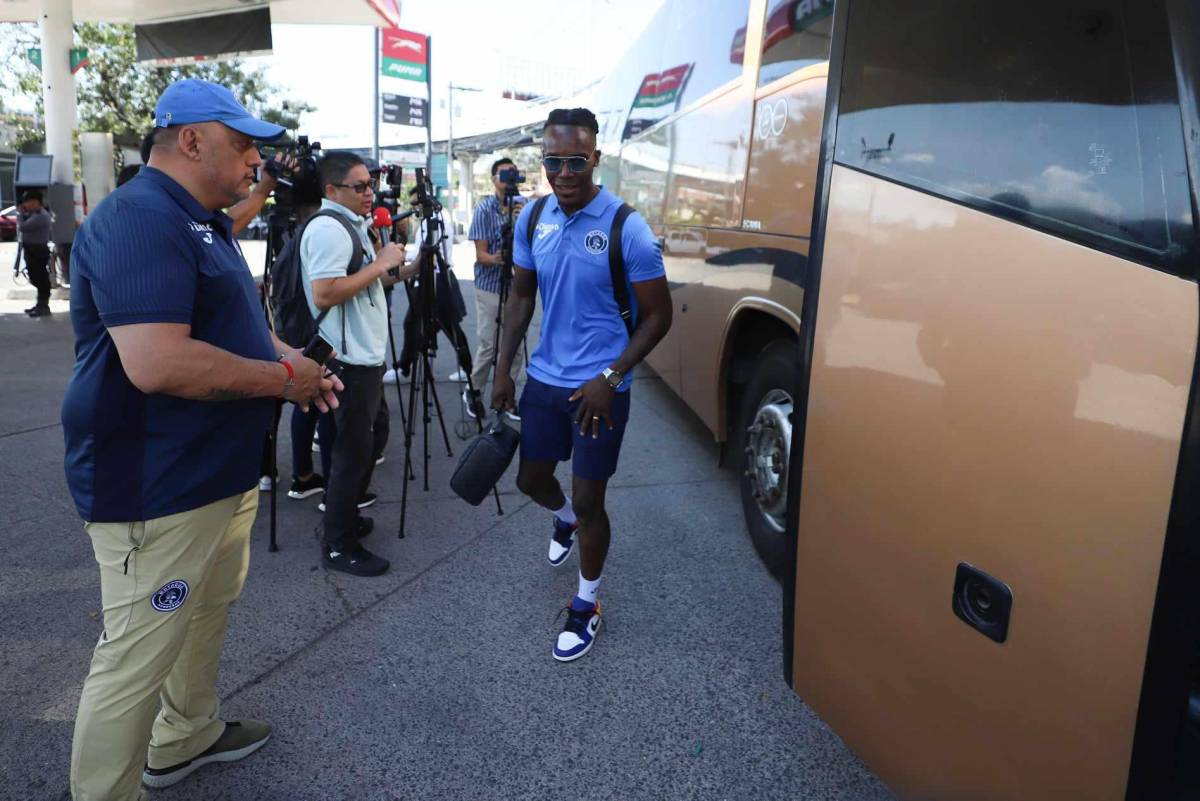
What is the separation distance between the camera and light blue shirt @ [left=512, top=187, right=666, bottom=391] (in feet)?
9.73

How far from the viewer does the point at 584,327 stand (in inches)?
120

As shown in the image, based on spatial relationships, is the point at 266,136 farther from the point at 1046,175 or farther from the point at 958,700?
the point at 958,700

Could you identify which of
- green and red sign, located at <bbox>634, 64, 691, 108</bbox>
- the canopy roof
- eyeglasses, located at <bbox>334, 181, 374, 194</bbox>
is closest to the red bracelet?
eyeglasses, located at <bbox>334, 181, 374, 194</bbox>

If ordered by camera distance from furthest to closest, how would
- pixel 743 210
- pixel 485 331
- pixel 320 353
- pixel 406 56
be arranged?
pixel 406 56 → pixel 485 331 → pixel 743 210 → pixel 320 353

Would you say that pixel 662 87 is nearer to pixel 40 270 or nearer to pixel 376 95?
pixel 40 270

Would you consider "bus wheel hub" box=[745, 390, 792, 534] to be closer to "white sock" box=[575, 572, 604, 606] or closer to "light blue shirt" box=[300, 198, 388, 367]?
"white sock" box=[575, 572, 604, 606]

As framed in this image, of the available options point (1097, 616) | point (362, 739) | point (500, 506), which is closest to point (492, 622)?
point (362, 739)

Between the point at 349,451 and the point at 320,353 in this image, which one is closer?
the point at 320,353

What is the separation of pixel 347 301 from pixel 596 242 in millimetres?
1339

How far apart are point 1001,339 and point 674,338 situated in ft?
13.9

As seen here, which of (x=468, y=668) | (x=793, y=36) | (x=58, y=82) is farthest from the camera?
(x=58, y=82)

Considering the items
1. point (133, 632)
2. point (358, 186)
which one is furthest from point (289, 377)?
point (358, 186)

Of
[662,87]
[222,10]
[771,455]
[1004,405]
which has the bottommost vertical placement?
[771,455]

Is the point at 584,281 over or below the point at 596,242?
below
